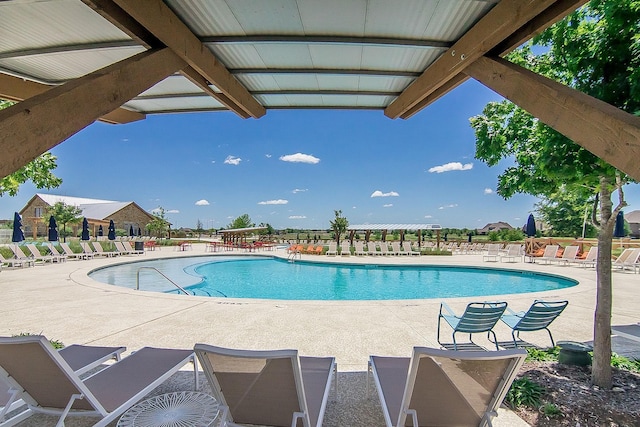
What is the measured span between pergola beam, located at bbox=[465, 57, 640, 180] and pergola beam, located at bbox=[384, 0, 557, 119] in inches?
5.8

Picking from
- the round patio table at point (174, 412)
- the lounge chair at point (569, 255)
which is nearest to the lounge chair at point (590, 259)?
the lounge chair at point (569, 255)

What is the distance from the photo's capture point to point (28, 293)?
770cm

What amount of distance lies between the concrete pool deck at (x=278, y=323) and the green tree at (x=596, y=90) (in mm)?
1451

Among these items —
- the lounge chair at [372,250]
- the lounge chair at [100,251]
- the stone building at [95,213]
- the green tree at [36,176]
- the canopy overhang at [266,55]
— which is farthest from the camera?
the stone building at [95,213]

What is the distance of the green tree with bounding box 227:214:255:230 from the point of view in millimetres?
49091

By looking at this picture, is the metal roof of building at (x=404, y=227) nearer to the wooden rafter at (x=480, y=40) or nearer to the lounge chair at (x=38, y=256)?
the lounge chair at (x=38, y=256)

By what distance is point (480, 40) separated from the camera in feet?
7.65

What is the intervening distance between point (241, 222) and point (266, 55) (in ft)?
156

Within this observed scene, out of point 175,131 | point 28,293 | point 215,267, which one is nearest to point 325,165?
point 175,131

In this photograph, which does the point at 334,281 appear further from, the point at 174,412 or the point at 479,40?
the point at 479,40

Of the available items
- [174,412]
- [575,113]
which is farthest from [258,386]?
[575,113]

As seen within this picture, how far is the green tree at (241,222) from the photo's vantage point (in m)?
49.1

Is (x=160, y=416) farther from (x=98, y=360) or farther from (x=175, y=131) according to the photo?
(x=175, y=131)

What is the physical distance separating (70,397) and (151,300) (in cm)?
515
